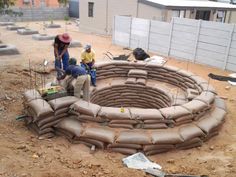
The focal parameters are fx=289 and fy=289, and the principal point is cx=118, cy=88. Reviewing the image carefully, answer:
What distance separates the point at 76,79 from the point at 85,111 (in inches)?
42.0

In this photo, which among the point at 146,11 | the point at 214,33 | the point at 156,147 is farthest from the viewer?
the point at 146,11

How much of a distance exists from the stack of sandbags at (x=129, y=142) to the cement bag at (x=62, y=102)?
122 centimetres

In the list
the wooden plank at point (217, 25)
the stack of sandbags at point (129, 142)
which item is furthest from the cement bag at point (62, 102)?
the wooden plank at point (217, 25)

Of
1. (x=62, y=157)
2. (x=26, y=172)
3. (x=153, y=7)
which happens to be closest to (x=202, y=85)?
(x=62, y=157)

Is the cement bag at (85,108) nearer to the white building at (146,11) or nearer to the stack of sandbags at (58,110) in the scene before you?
the stack of sandbags at (58,110)

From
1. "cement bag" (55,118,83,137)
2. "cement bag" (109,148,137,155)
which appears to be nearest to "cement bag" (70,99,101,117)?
"cement bag" (55,118,83,137)

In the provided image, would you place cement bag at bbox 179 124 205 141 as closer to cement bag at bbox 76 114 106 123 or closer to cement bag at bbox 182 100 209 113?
cement bag at bbox 182 100 209 113

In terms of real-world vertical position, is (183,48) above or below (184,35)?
below

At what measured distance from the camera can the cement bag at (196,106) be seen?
6090 mm

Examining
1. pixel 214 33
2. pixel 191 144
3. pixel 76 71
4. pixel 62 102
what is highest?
pixel 214 33

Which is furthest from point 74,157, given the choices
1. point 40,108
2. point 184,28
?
point 184,28

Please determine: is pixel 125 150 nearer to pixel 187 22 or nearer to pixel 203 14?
pixel 187 22

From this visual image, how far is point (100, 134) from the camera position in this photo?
5.38m

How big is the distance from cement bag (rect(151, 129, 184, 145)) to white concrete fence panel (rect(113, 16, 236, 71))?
21.6 feet
